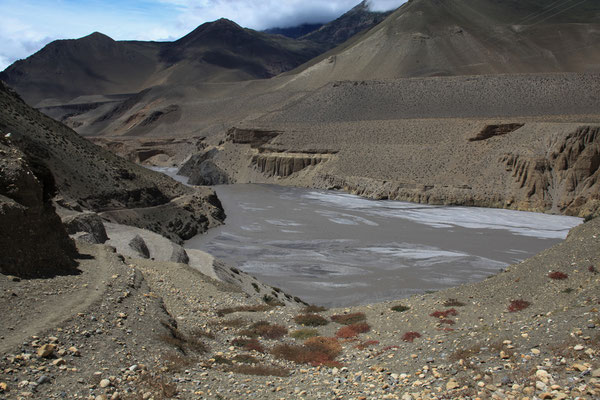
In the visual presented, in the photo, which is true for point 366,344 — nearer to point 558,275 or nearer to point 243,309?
point 243,309

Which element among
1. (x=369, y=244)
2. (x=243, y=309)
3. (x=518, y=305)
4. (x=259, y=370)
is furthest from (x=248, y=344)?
(x=369, y=244)

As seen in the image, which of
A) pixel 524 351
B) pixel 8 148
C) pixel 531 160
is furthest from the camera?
pixel 531 160

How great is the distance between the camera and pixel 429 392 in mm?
7375

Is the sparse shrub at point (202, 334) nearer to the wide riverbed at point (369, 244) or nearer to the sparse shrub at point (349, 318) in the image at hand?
the sparse shrub at point (349, 318)

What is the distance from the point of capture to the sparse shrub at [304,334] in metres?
12.4

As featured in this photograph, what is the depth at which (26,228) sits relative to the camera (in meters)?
11.8

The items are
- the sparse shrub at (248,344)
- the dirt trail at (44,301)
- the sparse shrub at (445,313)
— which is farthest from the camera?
the sparse shrub at (445,313)

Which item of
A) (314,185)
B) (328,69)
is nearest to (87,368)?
(314,185)

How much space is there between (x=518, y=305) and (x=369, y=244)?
2245 cm

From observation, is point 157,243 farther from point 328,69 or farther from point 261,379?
point 328,69

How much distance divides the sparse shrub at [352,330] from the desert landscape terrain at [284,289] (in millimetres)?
126

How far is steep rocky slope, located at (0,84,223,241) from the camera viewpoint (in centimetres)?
3138

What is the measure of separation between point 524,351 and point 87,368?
649 centimetres

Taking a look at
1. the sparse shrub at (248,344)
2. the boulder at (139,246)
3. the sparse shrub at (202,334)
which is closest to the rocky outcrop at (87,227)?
the boulder at (139,246)
